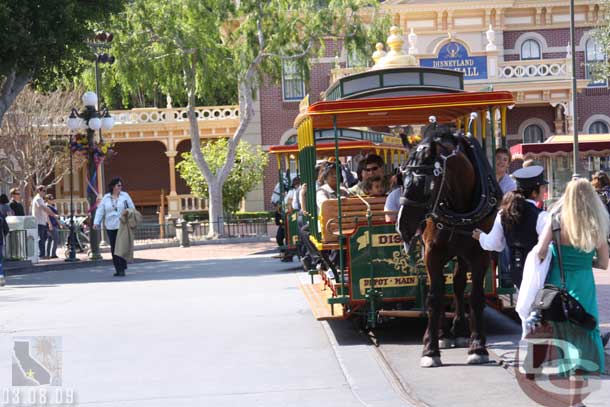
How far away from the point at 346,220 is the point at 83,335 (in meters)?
3.44

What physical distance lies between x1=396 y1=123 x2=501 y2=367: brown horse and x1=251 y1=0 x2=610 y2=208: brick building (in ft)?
89.1

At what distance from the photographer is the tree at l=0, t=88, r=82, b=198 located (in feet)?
130

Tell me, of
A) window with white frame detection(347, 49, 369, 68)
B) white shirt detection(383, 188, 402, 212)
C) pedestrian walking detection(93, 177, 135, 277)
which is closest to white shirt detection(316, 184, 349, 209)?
white shirt detection(383, 188, 402, 212)

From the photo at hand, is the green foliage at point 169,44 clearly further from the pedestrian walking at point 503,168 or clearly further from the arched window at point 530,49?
the pedestrian walking at point 503,168

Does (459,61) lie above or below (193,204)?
above

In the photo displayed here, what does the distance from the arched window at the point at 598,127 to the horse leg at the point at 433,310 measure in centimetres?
3242

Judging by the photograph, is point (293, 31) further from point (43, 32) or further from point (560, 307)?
point (560, 307)

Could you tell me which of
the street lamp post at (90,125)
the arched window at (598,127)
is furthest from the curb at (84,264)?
the arched window at (598,127)

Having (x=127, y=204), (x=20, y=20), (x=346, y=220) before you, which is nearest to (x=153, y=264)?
(x=127, y=204)

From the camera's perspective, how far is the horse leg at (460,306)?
8875mm

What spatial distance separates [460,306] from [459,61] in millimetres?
28052

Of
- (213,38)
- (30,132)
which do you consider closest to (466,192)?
(213,38)

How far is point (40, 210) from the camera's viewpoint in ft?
83.7

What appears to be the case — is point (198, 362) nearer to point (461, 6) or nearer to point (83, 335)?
point (83, 335)
